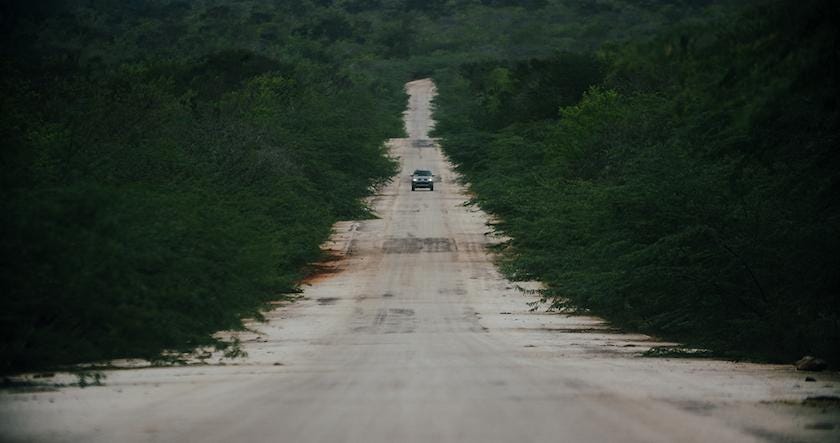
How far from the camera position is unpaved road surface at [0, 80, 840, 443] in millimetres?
11727

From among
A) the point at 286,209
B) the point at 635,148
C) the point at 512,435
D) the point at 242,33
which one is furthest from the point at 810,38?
the point at 242,33

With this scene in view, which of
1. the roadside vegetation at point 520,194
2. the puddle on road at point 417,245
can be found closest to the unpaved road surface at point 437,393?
the roadside vegetation at point 520,194

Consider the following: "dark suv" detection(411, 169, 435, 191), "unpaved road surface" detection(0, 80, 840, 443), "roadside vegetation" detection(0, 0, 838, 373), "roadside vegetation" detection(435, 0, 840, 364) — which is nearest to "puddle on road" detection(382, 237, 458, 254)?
"roadside vegetation" detection(0, 0, 838, 373)

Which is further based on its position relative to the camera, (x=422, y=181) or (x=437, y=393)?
(x=422, y=181)

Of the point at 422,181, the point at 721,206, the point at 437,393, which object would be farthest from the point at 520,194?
the point at 437,393

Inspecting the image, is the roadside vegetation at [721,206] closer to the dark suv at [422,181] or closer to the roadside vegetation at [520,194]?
the roadside vegetation at [520,194]

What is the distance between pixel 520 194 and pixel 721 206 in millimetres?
26053

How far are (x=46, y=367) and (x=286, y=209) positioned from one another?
3048 centimetres

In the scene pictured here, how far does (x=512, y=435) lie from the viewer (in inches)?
451

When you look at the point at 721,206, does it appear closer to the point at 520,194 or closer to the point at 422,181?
the point at 520,194

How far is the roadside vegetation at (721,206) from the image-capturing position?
13164 mm

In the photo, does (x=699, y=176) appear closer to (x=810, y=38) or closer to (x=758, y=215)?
(x=758, y=215)

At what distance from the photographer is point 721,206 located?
2478 cm

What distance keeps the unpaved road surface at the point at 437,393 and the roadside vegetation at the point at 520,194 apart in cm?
127
